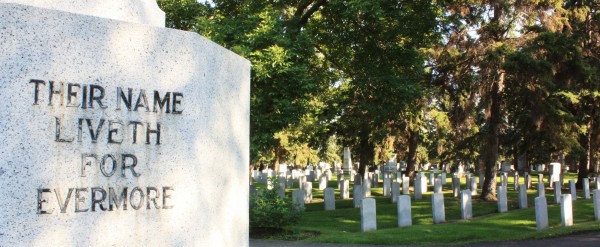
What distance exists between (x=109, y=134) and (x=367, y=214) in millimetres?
10580

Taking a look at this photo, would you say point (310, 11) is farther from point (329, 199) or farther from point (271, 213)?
point (271, 213)

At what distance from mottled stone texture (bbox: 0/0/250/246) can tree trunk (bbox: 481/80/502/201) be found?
18.9 meters

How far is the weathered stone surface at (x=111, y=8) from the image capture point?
3908mm

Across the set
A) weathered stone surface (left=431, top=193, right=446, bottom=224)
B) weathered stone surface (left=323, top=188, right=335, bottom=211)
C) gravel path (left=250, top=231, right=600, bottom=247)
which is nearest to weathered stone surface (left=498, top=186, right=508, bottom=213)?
weathered stone surface (left=431, top=193, right=446, bottom=224)

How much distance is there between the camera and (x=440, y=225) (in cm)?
1412

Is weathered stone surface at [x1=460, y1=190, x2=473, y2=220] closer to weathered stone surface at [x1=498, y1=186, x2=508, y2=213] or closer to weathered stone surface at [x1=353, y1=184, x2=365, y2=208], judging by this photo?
weathered stone surface at [x1=498, y1=186, x2=508, y2=213]

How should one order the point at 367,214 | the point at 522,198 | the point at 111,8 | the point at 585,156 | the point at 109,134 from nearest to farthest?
the point at 109,134
the point at 111,8
the point at 367,214
the point at 522,198
the point at 585,156

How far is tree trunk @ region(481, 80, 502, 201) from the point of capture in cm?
2142

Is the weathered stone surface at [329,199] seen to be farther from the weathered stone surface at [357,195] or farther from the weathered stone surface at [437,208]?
the weathered stone surface at [437,208]

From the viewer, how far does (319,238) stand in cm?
1215

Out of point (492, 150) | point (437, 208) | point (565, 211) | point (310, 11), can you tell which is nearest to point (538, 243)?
point (565, 211)

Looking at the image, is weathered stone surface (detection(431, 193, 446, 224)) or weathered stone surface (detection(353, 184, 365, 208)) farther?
weathered stone surface (detection(353, 184, 365, 208))

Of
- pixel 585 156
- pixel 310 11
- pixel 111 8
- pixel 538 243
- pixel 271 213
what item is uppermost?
pixel 310 11

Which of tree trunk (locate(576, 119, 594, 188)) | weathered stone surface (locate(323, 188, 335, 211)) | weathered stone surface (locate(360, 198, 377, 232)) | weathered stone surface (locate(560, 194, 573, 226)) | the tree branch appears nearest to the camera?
weathered stone surface (locate(360, 198, 377, 232))
